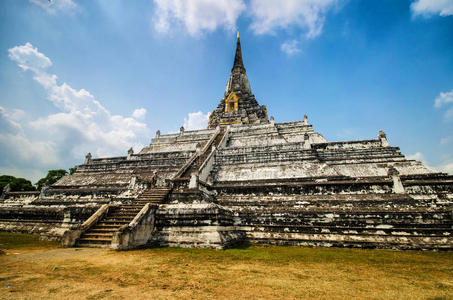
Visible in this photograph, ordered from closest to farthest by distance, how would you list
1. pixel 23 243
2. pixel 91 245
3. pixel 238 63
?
pixel 91 245
pixel 23 243
pixel 238 63

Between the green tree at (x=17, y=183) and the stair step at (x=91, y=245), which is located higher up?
the green tree at (x=17, y=183)

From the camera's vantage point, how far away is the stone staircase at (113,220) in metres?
8.35

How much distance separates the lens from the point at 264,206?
37.5 ft

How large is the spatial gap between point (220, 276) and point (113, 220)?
6745mm

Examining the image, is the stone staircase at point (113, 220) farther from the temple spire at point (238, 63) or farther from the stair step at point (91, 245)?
the temple spire at point (238, 63)

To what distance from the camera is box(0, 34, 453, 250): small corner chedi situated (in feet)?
28.2

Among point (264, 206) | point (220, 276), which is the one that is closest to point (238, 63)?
point (264, 206)

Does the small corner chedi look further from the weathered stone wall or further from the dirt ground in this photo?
the dirt ground

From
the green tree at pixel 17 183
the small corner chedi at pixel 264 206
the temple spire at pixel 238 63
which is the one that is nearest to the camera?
the small corner chedi at pixel 264 206

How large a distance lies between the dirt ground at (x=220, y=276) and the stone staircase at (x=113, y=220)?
4.80 feet

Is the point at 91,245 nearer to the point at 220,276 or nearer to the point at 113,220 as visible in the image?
the point at 113,220

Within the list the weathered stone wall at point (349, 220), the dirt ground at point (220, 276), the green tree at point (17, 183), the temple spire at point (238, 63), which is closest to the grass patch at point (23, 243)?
the dirt ground at point (220, 276)

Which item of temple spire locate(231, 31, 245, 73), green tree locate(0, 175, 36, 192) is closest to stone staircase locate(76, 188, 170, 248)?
green tree locate(0, 175, 36, 192)

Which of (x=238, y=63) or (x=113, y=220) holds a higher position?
(x=238, y=63)
